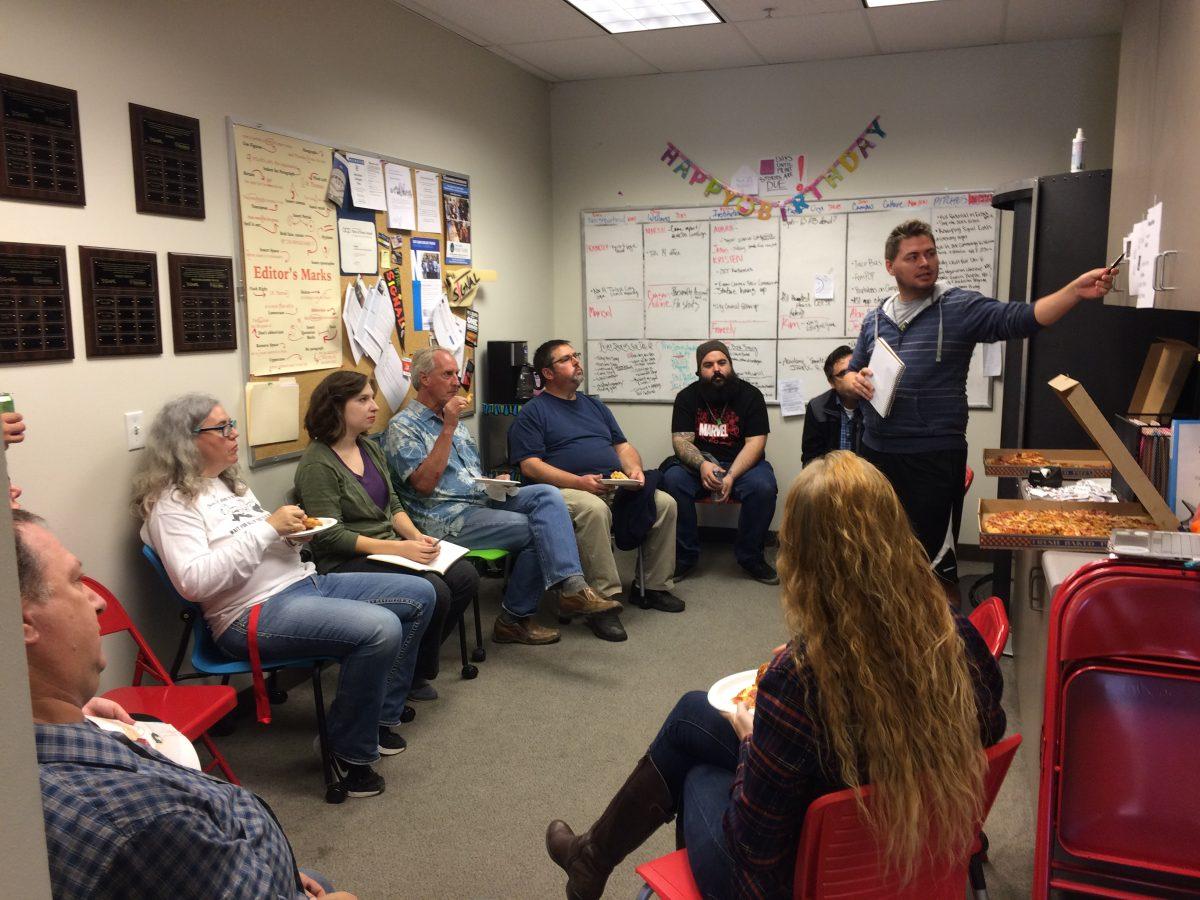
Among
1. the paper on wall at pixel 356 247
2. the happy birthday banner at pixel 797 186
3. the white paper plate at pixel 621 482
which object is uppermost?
the happy birthday banner at pixel 797 186

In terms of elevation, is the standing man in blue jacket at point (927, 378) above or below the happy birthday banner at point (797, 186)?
below

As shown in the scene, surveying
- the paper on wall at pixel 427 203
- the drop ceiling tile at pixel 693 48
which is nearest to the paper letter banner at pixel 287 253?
the paper on wall at pixel 427 203

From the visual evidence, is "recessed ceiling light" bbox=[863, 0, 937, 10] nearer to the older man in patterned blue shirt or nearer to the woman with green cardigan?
the older man in patterned blue shirt

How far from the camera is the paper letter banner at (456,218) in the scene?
424 cm

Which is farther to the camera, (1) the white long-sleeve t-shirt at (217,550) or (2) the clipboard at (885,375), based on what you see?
(2) the clipboard at (885,375)

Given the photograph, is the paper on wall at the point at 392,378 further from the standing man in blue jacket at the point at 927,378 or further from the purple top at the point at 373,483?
the standing man in blue jacket at the point at 927,378

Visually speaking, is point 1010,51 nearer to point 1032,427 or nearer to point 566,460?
point 1032,427

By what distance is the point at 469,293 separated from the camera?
4.43 metres

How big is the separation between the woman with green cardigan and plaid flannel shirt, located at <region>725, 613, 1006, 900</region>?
6.33 feet

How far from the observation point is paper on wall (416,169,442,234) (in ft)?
13.1

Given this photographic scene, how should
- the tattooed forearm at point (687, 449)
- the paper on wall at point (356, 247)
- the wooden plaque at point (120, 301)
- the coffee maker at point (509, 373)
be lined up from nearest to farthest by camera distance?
the wooden plaque at point (120, 301) < the paper on wall at point (356, 247) < the coffee maker at point (509, 373) < the tattooed forearm at point (687, 449)

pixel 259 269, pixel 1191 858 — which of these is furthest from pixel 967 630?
pixel 259 269

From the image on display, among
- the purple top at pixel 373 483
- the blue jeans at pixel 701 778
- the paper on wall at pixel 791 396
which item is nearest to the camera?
the blue jeans at pixel 701 778

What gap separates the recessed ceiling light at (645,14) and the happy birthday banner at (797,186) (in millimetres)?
969
